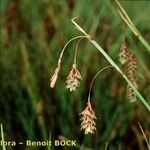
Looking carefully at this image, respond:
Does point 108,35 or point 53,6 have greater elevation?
point 53,6

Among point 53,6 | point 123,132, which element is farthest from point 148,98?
point 53,6

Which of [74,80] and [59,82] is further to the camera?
[59,82]

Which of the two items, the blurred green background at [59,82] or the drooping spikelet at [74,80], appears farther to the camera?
the blurred green background at [59,82]

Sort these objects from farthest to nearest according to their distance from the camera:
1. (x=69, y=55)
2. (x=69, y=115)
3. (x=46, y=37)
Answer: (x=46, y=37)
(x=69, y=55)
(x=69, y=115)

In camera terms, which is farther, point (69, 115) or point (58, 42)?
point (58, 42)

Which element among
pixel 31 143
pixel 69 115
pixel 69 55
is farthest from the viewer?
pixel 69 55

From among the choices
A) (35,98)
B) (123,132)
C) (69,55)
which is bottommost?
(123,132)

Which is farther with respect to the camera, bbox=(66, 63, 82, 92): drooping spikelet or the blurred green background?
the blurred green background

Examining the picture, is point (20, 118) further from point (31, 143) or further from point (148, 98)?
point (148, 98)
